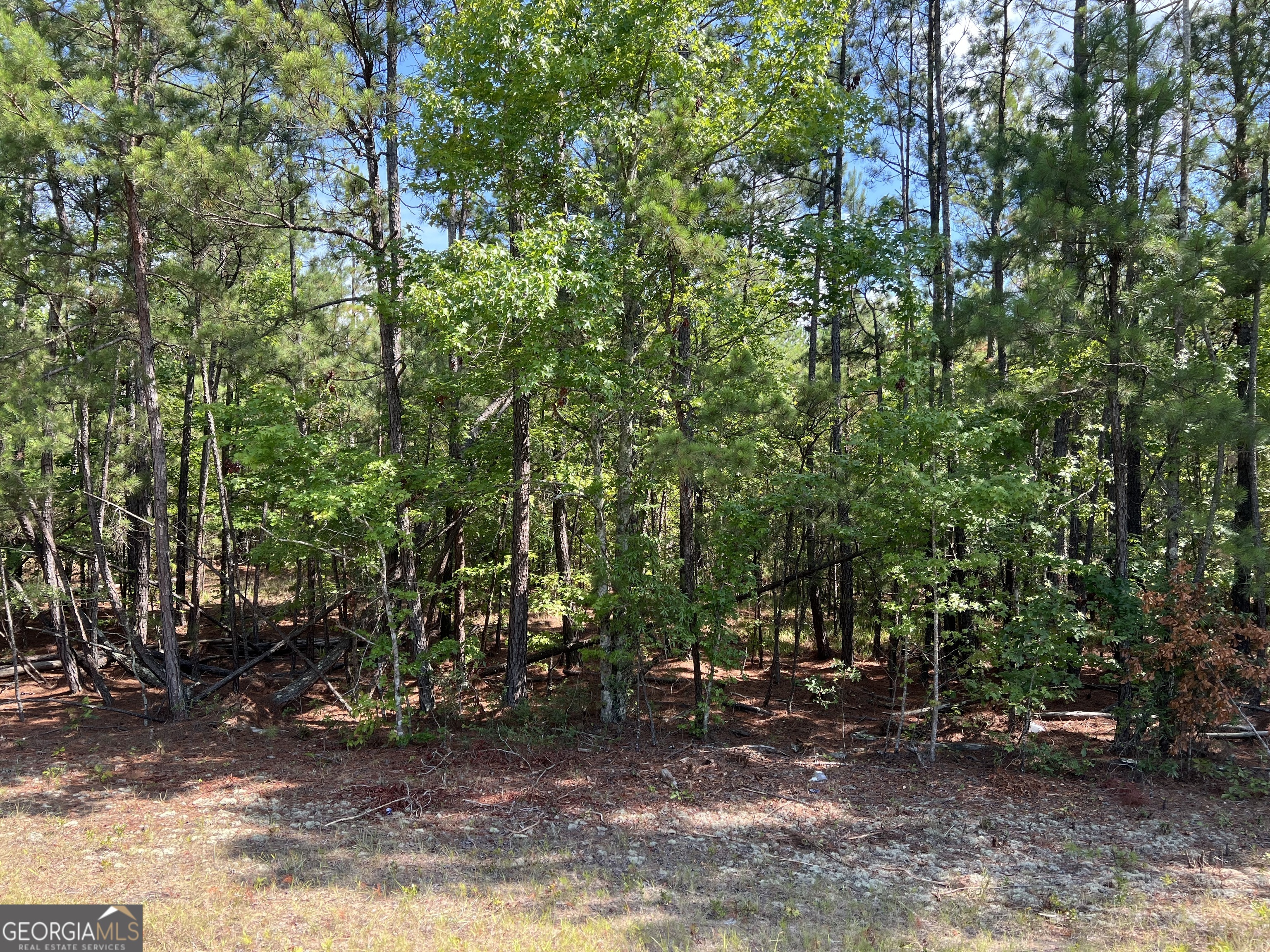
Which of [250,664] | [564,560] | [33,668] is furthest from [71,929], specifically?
[33,668]

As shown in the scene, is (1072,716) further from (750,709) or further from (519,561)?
(519,561)

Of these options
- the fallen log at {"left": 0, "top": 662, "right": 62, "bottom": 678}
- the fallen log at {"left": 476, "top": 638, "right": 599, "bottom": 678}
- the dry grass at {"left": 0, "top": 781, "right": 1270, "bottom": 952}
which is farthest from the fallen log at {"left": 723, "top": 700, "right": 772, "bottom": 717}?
the fallen log at {"left": 0, "top": 662, "right": 62, "bottom": 678}

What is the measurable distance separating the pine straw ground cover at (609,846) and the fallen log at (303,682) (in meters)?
1.30

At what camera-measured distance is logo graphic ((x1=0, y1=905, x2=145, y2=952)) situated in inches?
180

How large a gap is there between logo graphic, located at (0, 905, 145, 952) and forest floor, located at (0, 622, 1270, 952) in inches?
5.0

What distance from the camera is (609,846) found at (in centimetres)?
652

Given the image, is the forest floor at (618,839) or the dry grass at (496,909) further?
the forest floor at (618,839)

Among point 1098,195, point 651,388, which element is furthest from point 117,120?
point 1098,195

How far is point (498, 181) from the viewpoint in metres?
9.95

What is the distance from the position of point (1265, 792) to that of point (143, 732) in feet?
44.5

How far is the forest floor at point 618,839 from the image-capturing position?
16.3 ft

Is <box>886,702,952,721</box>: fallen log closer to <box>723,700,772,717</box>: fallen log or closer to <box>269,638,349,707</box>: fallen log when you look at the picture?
<box>723,700,772,717</box>: fallen log

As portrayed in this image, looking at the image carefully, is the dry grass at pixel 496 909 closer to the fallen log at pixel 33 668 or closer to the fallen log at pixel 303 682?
the fallen log at pixel 303 682

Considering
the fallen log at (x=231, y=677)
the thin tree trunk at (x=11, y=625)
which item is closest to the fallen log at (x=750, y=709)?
the fallen log at (x=231, y=677)
